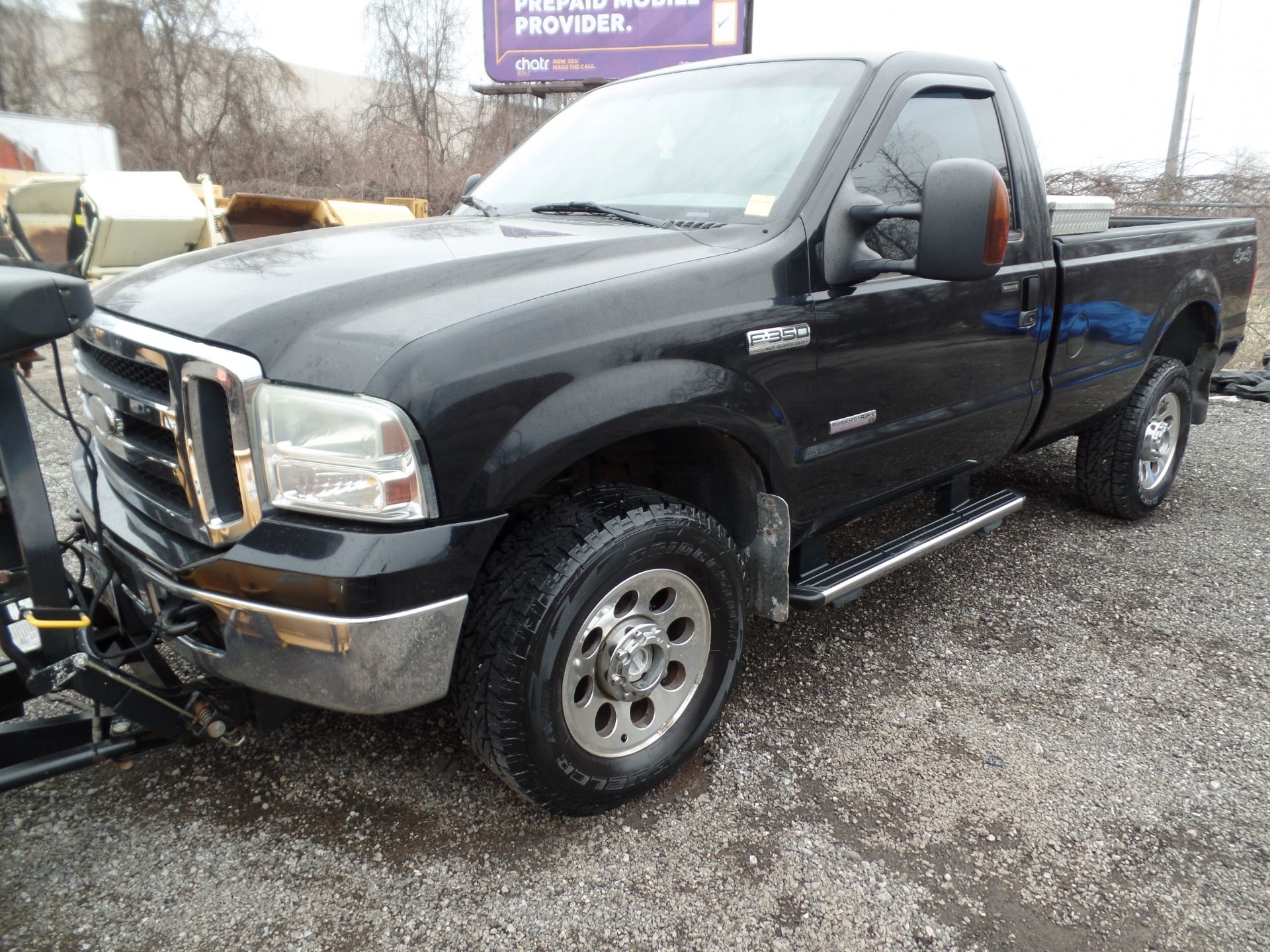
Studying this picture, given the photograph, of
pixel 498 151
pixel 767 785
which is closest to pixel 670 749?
pixel 767 785

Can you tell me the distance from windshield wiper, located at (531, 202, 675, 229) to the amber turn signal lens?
88 cm

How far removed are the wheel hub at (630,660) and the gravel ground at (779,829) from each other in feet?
1.23

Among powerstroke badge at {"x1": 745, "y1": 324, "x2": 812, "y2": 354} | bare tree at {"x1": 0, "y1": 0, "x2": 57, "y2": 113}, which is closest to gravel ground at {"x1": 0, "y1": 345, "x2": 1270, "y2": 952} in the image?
powerstroke badge at {"x1": 745, "y1": 324, "x2": 812, "y2": 354}

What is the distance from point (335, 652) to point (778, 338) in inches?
55.0

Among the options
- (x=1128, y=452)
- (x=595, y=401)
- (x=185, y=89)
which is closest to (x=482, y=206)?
(x=595, y=401)

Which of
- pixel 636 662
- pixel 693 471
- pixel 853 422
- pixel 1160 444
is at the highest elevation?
pixel 853 422

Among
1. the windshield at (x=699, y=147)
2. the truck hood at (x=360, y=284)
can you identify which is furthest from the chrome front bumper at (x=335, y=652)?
the windshield at (x=699, y=147)

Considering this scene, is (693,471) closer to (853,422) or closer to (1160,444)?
(853,422)

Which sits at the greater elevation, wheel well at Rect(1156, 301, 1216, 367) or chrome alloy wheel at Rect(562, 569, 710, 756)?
wheel well at Rect(1156, 301, 1216, 367)

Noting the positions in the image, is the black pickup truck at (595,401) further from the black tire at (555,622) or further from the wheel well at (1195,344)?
the wheel well at (1195,344)

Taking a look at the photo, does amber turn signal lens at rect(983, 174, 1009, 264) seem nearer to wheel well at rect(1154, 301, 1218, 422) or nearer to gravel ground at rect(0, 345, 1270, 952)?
gravel ground at rect(0, 345, 1270, 952)

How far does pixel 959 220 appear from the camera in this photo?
2348mm

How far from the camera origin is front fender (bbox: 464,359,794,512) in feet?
6.33

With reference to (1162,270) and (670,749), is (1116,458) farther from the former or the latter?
(670,749)
